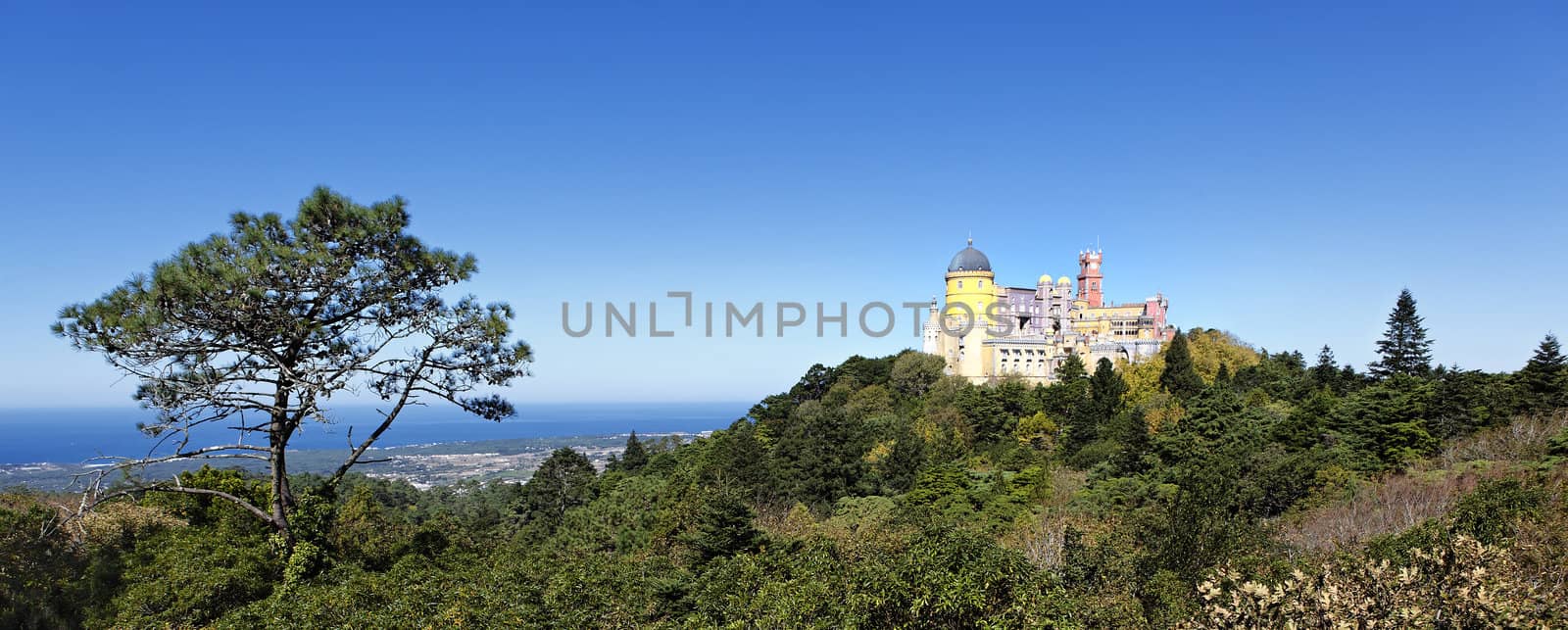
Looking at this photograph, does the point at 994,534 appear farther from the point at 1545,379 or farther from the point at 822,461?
the point at 1545,379

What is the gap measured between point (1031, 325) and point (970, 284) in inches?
188

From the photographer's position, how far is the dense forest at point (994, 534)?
748cm

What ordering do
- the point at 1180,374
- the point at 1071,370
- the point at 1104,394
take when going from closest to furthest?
the point at 1104,394
the point at 1180,374
the point at 1071,370

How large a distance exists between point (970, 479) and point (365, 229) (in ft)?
60.7

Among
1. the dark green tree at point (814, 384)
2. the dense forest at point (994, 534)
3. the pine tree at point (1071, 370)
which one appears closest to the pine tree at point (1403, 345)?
the dense forest at point (994, 534)

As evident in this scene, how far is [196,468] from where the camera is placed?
12.8 metres

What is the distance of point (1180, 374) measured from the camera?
107ft

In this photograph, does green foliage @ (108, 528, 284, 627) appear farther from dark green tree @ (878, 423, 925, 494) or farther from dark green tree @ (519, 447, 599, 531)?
dark green tree @ (519, 447, 599, 531)

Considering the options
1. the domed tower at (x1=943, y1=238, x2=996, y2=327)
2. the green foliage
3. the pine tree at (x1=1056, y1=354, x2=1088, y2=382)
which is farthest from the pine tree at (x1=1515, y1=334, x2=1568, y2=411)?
the green foliage

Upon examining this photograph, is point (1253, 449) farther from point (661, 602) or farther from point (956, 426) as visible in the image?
point (661, 602)

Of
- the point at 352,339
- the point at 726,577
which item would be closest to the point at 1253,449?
the point at 726,577

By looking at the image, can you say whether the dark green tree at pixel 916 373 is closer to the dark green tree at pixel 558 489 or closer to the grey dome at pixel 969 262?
the grey dome at pixel 969 262

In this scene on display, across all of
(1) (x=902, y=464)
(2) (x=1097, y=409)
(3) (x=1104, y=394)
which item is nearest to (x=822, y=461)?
(1) (x=902, y=464)

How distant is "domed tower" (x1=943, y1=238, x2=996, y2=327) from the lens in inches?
1766
